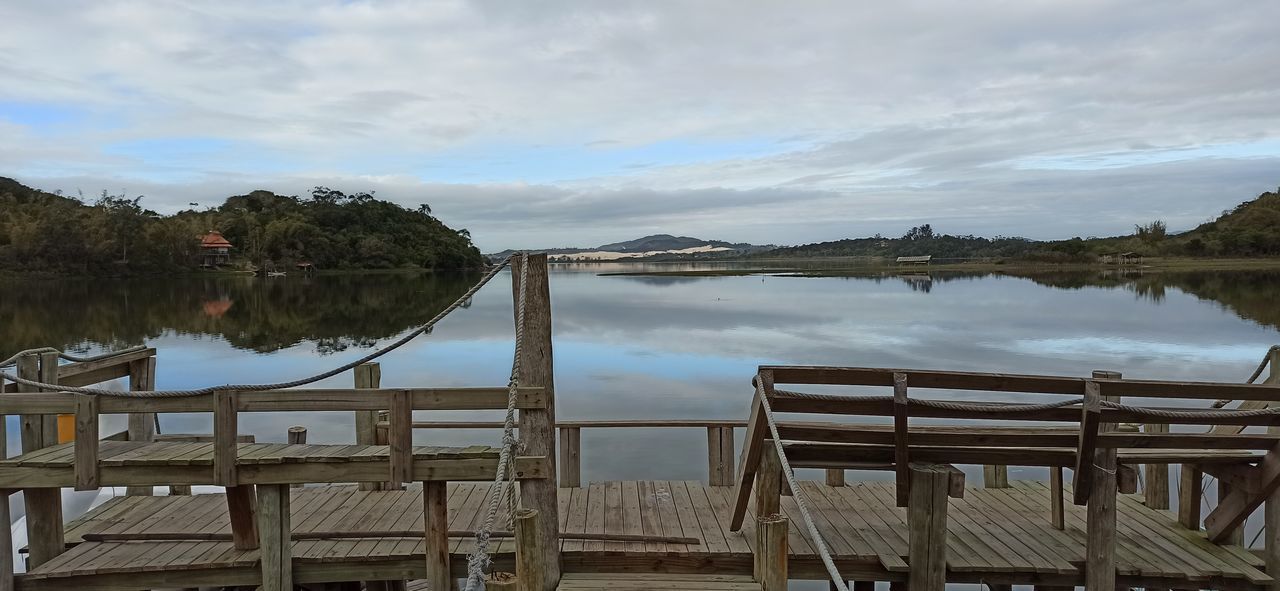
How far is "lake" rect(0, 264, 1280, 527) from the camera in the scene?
1873 cm

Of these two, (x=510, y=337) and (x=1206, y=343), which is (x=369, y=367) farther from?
(x=1206, y=343)

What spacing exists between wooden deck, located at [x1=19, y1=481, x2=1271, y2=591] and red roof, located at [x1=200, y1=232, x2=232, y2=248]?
10755cm

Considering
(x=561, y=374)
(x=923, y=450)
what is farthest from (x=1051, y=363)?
(x=923, y=450)

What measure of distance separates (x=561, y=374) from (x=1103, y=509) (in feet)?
68.0

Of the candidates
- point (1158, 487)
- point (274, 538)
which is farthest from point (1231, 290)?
point (274, 538)

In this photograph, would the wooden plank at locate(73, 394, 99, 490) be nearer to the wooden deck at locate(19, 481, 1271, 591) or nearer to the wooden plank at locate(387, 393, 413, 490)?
the wooden deck at locate(19, 481, 1271, 591)

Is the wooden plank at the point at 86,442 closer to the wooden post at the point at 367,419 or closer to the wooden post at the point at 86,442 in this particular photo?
the wooden post at the point at 86,442

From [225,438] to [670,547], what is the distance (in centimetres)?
376

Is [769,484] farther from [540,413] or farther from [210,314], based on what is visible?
[210,314]

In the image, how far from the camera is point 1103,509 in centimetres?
589

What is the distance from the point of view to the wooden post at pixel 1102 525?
5867 millimetres

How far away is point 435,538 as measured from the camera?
595 centimetres

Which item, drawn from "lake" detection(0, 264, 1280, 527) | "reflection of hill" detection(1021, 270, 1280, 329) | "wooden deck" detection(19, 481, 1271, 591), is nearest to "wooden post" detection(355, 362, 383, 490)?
"wooden deck" detection(19, 481, 1271, 591)

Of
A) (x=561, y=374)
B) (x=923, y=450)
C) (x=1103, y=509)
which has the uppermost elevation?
(x=923, y=450)
